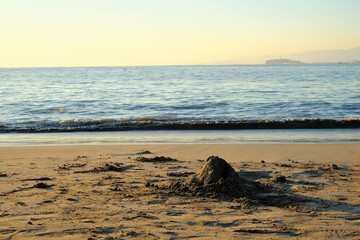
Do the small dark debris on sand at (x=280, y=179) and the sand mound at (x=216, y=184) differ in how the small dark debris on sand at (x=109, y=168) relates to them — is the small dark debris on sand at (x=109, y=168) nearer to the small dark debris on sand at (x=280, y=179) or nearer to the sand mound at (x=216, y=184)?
the sand mound at (x=216, y=184)

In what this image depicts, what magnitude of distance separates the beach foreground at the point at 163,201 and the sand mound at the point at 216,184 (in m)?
0.14

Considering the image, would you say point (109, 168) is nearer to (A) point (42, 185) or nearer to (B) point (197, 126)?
(A) point (42, 185)

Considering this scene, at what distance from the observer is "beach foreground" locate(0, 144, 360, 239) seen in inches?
192

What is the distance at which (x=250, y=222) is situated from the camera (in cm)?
515

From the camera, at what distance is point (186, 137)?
14.4m

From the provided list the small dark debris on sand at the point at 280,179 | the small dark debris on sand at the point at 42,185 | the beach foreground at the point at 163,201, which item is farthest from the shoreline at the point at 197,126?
the small dark debris on sand at the point at 42,185

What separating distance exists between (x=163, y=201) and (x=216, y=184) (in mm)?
775

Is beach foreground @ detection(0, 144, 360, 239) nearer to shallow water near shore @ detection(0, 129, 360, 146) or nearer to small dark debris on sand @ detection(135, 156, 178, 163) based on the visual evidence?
small dark debris on sand @ detection(135, 156, 178, 163)

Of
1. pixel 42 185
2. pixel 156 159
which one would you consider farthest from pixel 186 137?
pixel 42 185

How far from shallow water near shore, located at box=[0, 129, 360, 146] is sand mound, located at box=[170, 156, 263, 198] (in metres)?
6.38

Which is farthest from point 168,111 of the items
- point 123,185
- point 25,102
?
point 123,185

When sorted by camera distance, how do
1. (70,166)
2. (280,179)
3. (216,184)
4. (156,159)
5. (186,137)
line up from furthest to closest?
(186,137) → (156,159) → (70,166) → (280,179) → (216,184)

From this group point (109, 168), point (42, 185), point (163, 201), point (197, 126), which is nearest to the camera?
point (163, 201)

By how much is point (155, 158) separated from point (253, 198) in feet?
11.0
